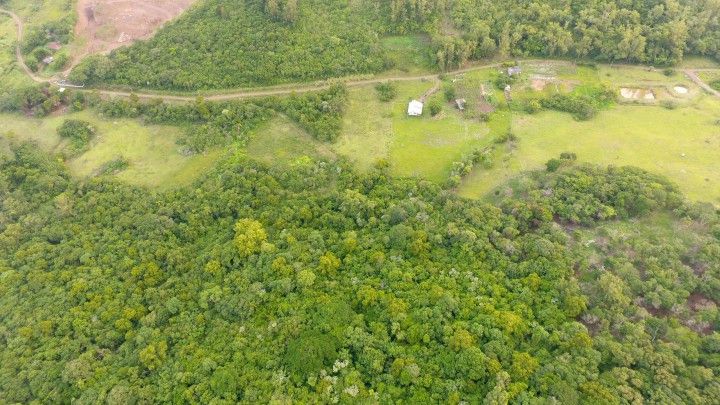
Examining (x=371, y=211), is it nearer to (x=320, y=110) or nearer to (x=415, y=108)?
(x=320, y=110)

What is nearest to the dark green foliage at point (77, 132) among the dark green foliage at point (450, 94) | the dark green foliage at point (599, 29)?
the dark green foliage at point (450, 94)

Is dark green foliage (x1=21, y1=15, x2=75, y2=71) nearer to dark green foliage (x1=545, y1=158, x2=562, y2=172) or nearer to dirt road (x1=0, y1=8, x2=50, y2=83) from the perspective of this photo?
Result: dirt road (x1=0, y1=8, x2=50, y2=83)

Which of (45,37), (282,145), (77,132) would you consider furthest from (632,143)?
(45,37)

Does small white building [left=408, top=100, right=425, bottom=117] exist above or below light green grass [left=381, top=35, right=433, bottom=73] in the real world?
below

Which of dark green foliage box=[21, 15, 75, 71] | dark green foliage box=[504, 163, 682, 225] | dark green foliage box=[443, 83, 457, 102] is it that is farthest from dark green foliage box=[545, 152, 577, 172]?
A: dark green foliage box=[21, 15, 75, 71]

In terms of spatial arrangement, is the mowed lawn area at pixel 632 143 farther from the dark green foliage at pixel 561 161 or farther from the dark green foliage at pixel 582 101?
the dark green foliage at pixel 561 161

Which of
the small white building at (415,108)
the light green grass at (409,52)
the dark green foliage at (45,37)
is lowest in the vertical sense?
the small white building at (415,108)
